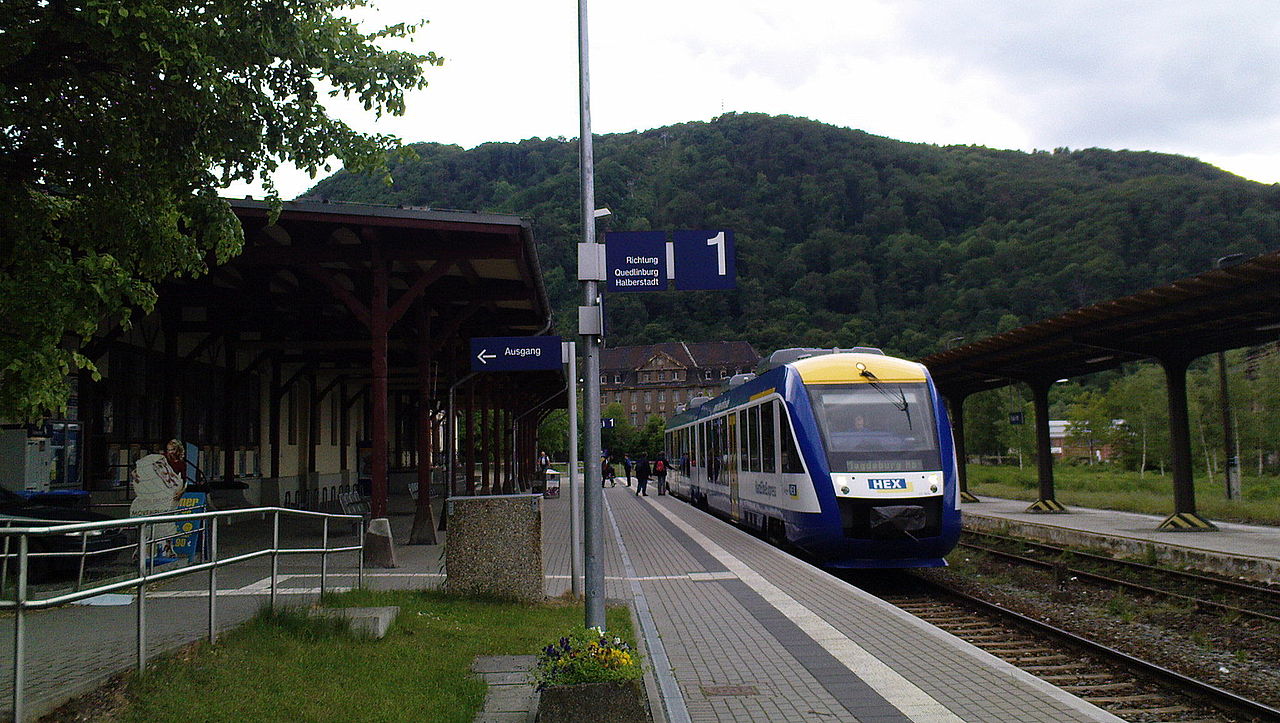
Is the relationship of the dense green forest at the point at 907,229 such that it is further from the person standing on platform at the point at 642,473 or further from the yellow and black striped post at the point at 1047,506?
the yellow and black striped post at the point at 1047,506

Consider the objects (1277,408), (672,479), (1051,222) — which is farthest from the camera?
(1051,222)

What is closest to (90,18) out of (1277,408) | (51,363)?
(51,363)

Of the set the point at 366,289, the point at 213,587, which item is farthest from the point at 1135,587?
the point at 366,289

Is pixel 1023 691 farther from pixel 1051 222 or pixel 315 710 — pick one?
pixel 1051 222

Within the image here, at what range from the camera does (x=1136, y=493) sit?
32219 mm

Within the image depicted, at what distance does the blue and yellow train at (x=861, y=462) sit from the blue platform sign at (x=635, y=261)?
6.21m

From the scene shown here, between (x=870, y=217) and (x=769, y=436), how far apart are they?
102m

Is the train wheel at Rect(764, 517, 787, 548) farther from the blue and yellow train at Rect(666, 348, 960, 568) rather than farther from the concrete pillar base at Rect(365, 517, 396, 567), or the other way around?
the concrete pillar base at Rect(365, 517, 396, 567)

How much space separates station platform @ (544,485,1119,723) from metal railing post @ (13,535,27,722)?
3.30 m

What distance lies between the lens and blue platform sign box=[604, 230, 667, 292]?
7848 mm

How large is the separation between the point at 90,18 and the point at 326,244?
9.20 m

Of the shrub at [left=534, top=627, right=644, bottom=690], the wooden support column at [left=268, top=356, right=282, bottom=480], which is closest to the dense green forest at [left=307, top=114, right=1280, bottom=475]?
the wooden support column at [left=268, top=356, right=282, bottom=480]

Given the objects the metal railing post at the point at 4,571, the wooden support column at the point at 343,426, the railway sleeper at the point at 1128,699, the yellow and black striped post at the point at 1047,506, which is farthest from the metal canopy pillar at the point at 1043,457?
the metal railing post at the point at 4,571

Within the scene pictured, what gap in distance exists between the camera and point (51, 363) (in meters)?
7.52
